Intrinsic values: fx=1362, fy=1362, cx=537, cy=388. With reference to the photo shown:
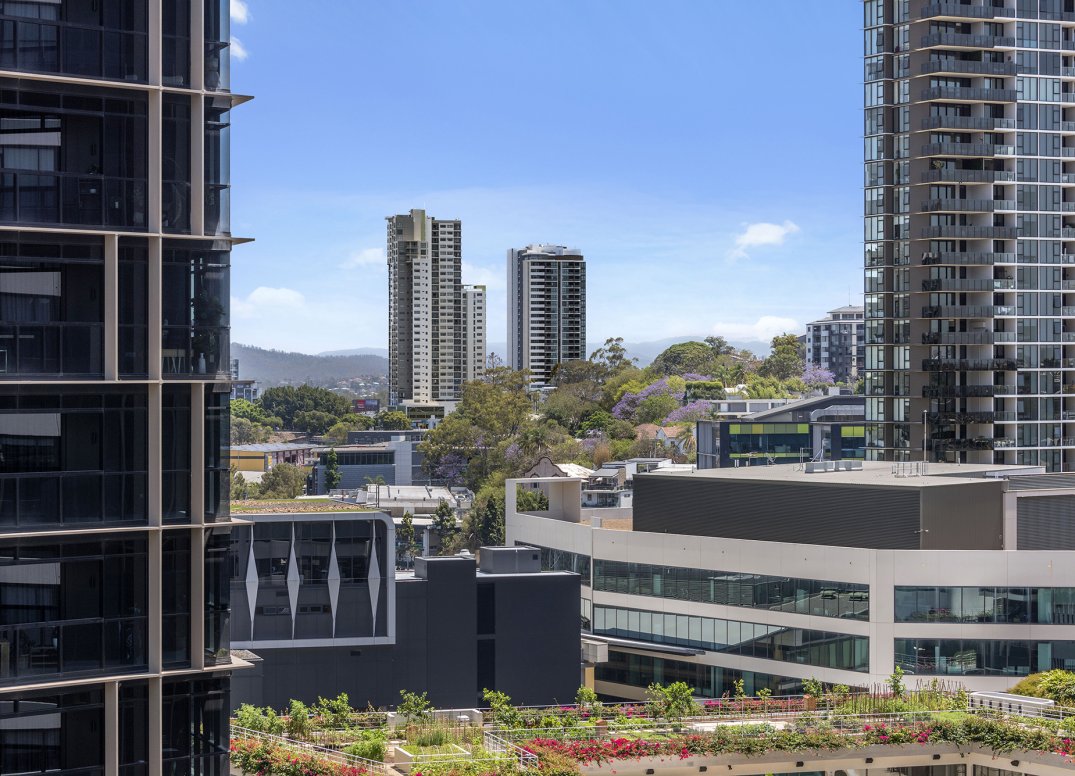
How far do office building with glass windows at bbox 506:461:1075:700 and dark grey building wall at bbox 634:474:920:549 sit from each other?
0.06 metres

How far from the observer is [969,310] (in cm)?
7888

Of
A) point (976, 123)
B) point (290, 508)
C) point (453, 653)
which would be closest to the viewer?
point (453, 653)

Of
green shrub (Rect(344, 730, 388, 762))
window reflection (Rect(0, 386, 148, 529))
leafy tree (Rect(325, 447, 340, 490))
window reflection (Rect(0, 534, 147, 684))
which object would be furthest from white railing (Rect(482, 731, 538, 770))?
leafy tree (Rect(325, 447, 340, 490))

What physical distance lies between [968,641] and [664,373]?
479 feet

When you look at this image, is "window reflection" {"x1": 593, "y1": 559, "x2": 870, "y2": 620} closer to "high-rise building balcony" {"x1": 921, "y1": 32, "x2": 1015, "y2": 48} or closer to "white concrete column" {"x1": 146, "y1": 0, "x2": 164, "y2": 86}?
"white concrete column" {"x1": 146, "y1": 0, "x2": 164, "y2": 86}

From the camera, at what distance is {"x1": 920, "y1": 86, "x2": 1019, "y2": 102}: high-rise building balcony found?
77.8 m

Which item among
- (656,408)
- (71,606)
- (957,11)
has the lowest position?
(71,606)

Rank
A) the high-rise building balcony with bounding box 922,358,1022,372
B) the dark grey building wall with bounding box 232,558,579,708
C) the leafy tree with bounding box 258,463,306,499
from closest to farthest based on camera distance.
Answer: the dark grey building wall with bounding box 232,558,579,708 < the high-rise building balcony with bounding box 922,358,1022,372 < the leafy tree with bounding box 258,463,306,499

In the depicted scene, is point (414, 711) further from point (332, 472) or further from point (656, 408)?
point (656, 408)

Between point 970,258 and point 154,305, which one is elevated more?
point 970,258

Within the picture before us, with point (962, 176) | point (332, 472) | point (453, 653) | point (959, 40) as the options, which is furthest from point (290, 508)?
point (332, 472)

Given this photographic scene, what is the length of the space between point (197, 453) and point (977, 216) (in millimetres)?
68792

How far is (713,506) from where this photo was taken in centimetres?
5247

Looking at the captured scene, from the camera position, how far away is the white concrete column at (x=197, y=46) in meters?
18.1
